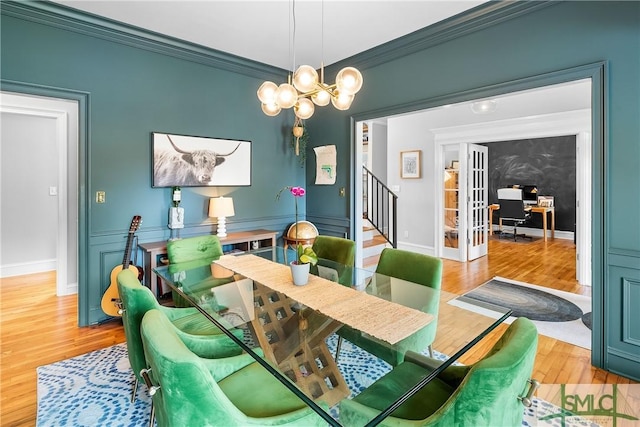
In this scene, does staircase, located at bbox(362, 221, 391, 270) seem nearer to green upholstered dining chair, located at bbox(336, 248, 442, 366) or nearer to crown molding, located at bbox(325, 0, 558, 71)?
green upholstered dining chair, located at bbox(336, 248, 442, 366)

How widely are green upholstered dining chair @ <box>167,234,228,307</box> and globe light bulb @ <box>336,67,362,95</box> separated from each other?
1806 mm

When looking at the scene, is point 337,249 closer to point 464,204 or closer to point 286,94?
point 286,94

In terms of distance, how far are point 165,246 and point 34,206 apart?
3075 mm

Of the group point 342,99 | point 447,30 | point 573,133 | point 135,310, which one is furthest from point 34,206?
point 573,133

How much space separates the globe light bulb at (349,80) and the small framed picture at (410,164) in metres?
4.42

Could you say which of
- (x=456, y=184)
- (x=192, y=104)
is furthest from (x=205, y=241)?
(x=456, y=184)

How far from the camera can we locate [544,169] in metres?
8.28

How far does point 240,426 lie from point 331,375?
1.80ft

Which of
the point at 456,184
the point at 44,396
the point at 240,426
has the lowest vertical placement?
the point at 44,396

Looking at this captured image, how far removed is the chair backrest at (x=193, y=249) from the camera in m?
2.73

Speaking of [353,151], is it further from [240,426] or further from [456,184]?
[240,426]

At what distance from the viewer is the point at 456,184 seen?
6070 mm

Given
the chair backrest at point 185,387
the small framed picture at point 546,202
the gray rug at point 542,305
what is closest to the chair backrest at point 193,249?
the chair backrest at point 185,387

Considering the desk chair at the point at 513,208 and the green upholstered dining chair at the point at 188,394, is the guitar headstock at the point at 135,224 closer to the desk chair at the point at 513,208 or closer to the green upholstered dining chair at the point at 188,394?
the green upholstered dining chair at the point at 188,394
